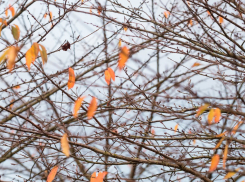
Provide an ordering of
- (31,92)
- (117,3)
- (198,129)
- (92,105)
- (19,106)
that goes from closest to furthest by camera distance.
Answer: (92,105) < (198,129) < (117,3) < (31,92) < (19,106)

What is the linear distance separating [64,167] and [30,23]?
255cm

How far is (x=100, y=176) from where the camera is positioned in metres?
2.53

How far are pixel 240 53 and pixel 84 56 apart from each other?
9.74 ft

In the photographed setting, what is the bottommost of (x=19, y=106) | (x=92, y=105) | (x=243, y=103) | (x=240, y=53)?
(x=92, y=105)

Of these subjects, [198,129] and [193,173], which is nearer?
[193,173]

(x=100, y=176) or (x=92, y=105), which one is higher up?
(x=92, y=105)

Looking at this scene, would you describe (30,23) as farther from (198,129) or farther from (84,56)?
(198,129)

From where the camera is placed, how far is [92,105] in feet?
6.28

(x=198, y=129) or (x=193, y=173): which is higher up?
(x=198, y=129)

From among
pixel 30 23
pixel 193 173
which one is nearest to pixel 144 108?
pixel 193 173

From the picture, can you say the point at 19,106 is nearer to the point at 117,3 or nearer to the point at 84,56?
the point at 84,56

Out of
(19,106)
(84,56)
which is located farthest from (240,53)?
(19,106)

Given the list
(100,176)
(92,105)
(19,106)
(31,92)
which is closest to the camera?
(92,105)

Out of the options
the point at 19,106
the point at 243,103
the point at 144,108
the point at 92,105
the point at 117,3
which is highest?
the point at 117,3
